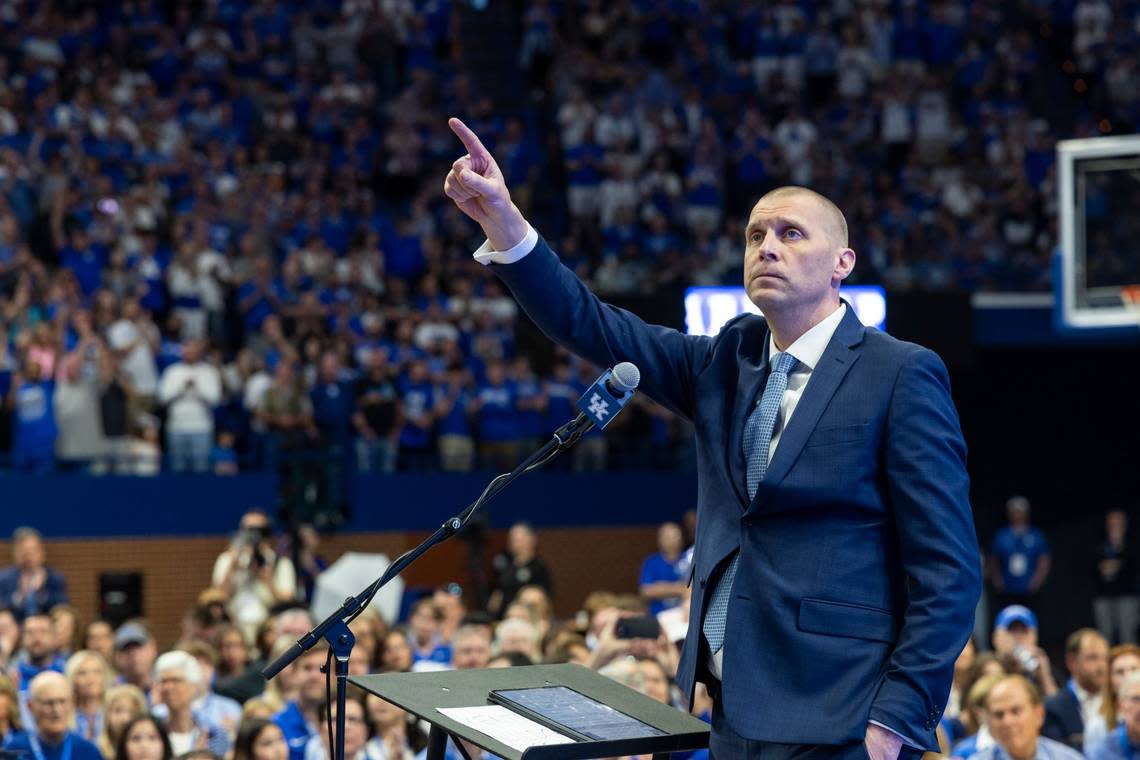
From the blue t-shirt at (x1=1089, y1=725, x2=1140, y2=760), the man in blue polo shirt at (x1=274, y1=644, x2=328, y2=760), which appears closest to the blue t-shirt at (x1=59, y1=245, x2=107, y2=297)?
the man in blue polo shirt at (x1=274, y1=644, x2=328, y2=760)

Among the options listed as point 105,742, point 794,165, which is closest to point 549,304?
point 105,742

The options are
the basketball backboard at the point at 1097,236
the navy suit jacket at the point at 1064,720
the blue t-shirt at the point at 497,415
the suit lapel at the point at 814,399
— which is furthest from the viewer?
the blue t-shirt at the point at 497,415

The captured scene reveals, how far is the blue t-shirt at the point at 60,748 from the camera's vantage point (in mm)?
6992

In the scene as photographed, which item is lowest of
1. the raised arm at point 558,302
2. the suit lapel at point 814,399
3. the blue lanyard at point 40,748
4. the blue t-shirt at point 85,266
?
the blue lanyard at point 40,748

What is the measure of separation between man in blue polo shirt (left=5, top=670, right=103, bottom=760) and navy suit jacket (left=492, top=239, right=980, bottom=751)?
4592mm

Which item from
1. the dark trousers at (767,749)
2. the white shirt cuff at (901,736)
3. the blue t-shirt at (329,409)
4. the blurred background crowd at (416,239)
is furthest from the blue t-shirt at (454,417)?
the white shirt cuff at (901,736)

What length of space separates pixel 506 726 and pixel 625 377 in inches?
26.7

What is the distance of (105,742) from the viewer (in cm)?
759

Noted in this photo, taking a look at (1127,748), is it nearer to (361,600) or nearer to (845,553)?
(845,553)

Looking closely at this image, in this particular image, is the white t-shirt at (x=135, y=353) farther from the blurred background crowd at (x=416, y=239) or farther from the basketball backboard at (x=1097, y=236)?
the basketball backboard at (x=1097, y=236)

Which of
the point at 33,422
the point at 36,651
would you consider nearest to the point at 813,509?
the point at 36,651

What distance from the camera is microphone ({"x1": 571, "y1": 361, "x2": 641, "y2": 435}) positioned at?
10.1ft

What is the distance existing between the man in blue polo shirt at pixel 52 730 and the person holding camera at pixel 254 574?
12.7 feet

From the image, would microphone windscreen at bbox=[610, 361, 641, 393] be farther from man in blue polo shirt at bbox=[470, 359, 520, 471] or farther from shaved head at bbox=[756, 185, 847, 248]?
man in blue polo shirt at bbox=[470, 359, 520, 471]
